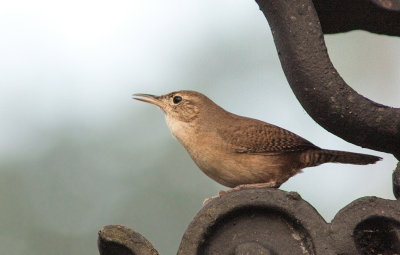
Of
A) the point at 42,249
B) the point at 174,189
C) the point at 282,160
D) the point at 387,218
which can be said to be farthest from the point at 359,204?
the point at 174,189

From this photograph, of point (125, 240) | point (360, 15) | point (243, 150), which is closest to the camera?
point (125, 240)

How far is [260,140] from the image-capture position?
4.09m

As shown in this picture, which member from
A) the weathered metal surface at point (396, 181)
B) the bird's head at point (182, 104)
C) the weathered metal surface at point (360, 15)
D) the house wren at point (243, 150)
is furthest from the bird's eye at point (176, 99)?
the weathered metal surface at point (396, 181)

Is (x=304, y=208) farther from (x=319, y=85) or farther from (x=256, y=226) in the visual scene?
(x=319, y=85)

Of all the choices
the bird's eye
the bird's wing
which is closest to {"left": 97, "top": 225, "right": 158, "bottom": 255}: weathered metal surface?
the bird's wing

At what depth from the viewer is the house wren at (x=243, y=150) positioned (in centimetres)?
388

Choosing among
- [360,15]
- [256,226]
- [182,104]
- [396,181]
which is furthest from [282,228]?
[182,104]

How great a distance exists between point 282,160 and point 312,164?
0.14 m

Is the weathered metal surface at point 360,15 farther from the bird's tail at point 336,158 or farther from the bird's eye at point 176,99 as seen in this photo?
the bird's eye at point 176,99

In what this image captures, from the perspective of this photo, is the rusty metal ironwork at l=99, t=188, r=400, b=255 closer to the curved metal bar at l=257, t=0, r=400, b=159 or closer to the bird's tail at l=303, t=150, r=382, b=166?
the curved metal bar at l=257, t=0, r=400, b=159

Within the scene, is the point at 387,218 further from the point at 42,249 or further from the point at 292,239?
the point at 42,249

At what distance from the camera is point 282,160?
405 cm

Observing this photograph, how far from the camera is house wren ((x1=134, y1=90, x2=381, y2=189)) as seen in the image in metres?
3.88

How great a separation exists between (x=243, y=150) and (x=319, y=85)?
1703 mm
